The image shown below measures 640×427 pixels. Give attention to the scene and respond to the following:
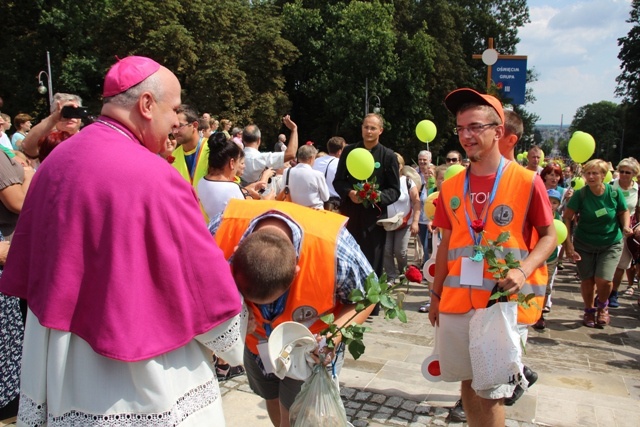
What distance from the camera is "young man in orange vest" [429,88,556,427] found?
2785 mm

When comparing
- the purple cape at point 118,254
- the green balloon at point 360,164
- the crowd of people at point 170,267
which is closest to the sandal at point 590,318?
the green balloon at point 360,164

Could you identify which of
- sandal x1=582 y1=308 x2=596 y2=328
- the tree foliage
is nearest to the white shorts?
sandal x1=582 y1=308 x2=596 y2=328

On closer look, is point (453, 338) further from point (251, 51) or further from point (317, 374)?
point (251, 51)

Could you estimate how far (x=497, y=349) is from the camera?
259cm

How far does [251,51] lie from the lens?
33562 millimetres

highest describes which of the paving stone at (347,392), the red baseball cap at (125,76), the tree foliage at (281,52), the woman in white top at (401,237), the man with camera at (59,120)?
the tree foliage at (281,52)

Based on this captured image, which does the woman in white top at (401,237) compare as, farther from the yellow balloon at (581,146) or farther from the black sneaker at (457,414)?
the black sneaker at (457,414)

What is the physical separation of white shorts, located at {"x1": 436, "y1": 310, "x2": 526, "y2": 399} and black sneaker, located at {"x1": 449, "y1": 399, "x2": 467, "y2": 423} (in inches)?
34.4

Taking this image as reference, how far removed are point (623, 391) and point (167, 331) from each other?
4.12 meters

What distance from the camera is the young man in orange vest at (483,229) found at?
2.79m

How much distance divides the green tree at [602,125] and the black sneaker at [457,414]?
68476 millimetres

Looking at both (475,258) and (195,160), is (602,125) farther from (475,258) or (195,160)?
(475,258)

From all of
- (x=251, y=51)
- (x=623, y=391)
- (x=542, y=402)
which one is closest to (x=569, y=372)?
(x=623, y=391)

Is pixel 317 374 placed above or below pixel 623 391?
above
